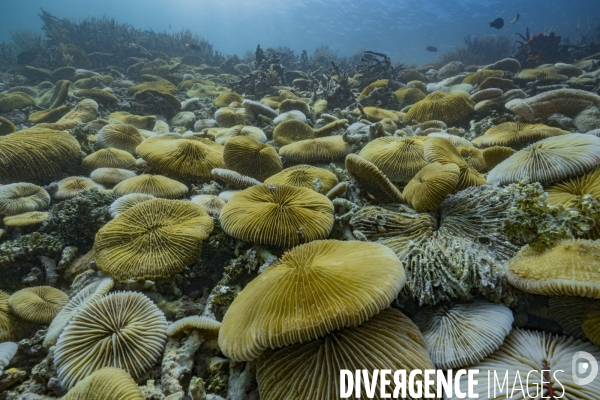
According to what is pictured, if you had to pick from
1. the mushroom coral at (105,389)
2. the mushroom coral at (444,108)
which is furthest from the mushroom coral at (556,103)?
the mushroom coral at (105,389)

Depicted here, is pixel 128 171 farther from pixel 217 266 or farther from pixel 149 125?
pixel 149 125

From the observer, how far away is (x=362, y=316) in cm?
146

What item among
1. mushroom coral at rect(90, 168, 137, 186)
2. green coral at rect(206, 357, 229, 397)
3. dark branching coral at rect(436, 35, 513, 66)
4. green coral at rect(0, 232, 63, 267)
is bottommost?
green coral at rect(206, 357, 229, 397)

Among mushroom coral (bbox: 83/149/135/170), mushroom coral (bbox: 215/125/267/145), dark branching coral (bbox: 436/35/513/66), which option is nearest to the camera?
mushroom coral (bbox: 83/149/135/170)

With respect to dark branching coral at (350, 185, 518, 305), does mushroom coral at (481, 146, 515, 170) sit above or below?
above

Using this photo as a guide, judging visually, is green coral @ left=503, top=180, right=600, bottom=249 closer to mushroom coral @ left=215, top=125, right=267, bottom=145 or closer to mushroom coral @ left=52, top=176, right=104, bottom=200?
mushroom coral @ left=215, top=125, right=267, bottom=145

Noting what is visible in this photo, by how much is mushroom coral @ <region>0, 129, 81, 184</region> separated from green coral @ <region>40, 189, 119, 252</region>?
1.07 metres

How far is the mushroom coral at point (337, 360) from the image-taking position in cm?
150

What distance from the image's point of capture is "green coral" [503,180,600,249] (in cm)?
186

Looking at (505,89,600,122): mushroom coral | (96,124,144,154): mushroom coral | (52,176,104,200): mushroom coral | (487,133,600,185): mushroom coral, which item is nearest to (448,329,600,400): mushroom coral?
(487,133,600,185): mushroom coral

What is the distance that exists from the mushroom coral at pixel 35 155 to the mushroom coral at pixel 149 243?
2258 millimetres

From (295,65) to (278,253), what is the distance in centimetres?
1564

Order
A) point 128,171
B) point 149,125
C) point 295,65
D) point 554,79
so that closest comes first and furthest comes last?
point 128,171 → point 149,125 → point 554,79 → point 295,65

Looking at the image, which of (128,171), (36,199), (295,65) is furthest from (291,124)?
(295,65)
